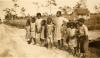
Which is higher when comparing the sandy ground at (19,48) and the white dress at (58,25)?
the white dress at (58,25)

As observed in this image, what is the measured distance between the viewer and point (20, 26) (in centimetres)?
269

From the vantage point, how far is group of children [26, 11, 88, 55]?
8.71 feet

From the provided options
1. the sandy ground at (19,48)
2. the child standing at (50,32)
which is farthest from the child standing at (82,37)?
the child standing at (50,32)

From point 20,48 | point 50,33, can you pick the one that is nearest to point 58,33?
point 50,33

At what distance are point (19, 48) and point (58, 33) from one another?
50cm

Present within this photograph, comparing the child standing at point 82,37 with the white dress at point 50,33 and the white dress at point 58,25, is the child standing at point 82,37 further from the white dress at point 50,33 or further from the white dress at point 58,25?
the white dress at point 50,33

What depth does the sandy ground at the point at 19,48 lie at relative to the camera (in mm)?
2643

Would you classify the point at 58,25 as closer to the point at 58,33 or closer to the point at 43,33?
the point at 58,33

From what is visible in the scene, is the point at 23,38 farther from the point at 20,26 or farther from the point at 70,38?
the point at 70,38

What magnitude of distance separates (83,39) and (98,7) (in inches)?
17.0

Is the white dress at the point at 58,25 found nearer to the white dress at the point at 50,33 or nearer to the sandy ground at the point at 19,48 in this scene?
the white dress at the point at 50,33

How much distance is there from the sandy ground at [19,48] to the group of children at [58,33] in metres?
0.06

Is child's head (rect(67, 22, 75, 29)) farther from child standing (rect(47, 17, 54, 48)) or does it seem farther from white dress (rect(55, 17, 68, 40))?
child standing (rect(47, 17, 54, 48))

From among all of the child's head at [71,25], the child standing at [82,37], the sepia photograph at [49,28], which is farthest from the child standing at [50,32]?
the child standing at [82,37]
